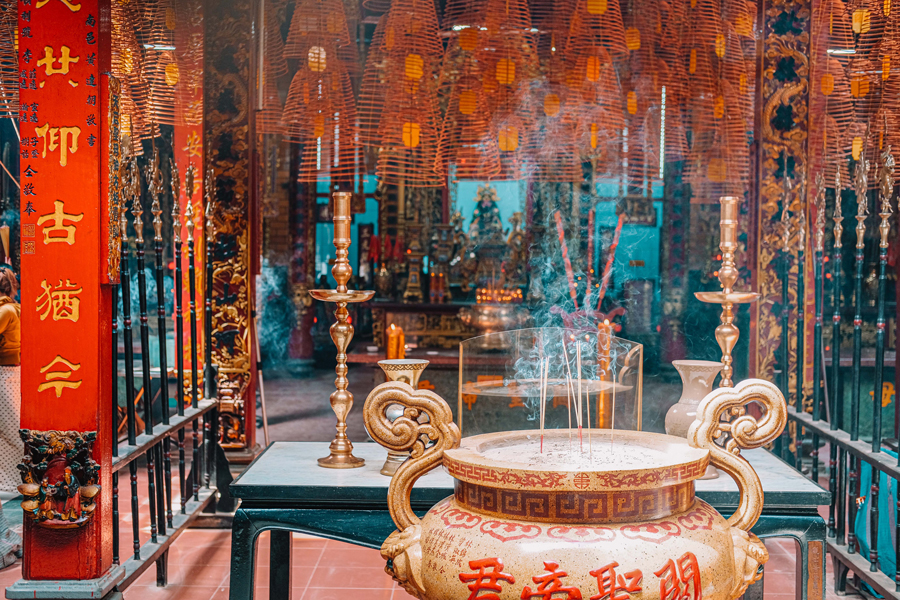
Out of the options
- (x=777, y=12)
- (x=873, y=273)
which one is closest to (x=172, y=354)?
(x=777, y=12)

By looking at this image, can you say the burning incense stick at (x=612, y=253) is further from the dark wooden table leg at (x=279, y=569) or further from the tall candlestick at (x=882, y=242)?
the dark wooden table leg at (x=279, y=569)

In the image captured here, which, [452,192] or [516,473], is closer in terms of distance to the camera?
[516,473]

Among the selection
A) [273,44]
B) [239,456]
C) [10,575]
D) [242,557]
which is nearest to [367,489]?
[242,557]

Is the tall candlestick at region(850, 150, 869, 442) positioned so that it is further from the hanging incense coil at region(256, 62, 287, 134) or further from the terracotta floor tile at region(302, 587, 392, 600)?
the hanging incense coil at region(256, 62, 287, 134)

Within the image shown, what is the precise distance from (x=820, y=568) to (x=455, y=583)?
3.90 ft

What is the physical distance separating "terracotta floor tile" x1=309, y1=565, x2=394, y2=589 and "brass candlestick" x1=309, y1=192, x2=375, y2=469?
3.30 feet

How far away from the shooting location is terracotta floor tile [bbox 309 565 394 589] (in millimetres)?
3354

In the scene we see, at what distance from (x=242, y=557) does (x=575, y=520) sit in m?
1.15

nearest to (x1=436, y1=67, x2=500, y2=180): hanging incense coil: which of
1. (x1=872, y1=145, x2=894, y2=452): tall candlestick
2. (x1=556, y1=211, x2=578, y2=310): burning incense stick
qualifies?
(x1=872, y1=145, x2=894, y2=452): tall candlestick

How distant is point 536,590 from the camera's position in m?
1.39

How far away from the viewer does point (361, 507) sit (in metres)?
2.31

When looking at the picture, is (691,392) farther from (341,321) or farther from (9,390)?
(9,390)

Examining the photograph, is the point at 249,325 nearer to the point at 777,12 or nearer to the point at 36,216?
the point at 36,216

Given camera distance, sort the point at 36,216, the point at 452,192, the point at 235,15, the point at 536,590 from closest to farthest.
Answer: the point at 536,590
the point at 36,216
the point at 235,15
the point at 452,192
